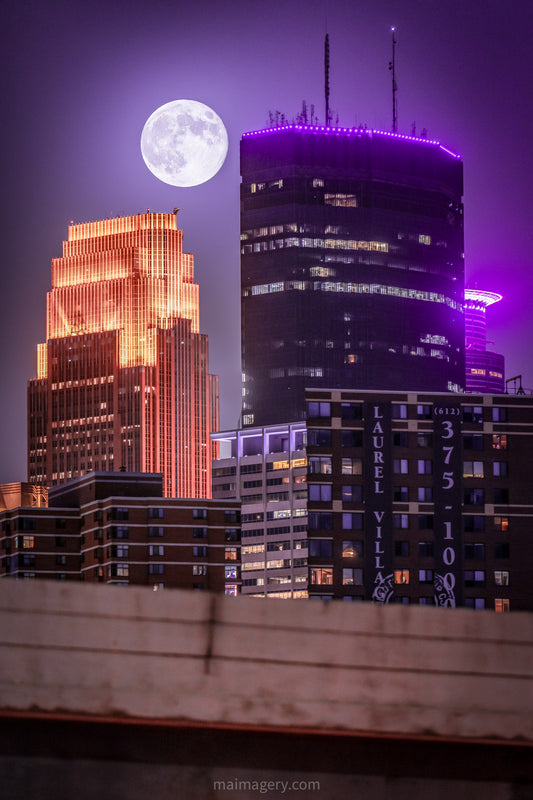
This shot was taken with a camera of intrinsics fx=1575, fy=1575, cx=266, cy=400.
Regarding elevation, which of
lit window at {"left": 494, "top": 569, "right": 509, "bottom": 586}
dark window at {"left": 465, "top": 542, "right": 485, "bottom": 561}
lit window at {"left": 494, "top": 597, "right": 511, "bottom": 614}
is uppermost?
dark window at {"left": 465, "top": 542, "right": 485, "bottom": 561}

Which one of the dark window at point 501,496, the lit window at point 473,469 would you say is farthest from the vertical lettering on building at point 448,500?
the dark window at point 501,496

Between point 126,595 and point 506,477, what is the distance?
130950mm

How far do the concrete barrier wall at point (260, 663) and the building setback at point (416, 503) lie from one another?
12096cm

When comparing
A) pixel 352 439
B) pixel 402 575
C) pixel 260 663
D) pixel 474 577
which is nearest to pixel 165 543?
pixel 352 439

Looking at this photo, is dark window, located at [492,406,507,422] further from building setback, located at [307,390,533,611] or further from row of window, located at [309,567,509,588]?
row of window, located at [309,567,509,588]

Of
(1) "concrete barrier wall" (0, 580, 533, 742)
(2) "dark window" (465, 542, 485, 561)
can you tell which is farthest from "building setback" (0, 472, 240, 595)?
(1) "concrete barrier wall" (0, 580, 533, 742)

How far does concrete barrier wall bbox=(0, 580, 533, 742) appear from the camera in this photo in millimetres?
18594

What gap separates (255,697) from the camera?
18.7 metres

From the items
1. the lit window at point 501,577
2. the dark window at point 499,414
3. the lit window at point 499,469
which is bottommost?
the lit window at point 501,577

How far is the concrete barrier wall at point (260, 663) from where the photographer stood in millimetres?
18594

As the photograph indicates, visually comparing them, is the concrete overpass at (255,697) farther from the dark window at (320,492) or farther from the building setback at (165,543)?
the building setback at (165,543)

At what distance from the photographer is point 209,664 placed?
18766 millimetres

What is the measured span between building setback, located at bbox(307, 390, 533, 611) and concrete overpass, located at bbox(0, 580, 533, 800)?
397ft

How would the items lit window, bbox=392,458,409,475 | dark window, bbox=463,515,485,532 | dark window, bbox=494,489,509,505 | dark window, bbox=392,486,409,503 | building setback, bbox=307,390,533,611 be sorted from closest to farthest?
building setback, bbox=307,390,533,611 → dark window, bbox=392,486,409,503 → lit window, bbox=392,458,409,475 → dark window, bbox=463,515,485,532 → dark window, bbox=494,489,509,505
